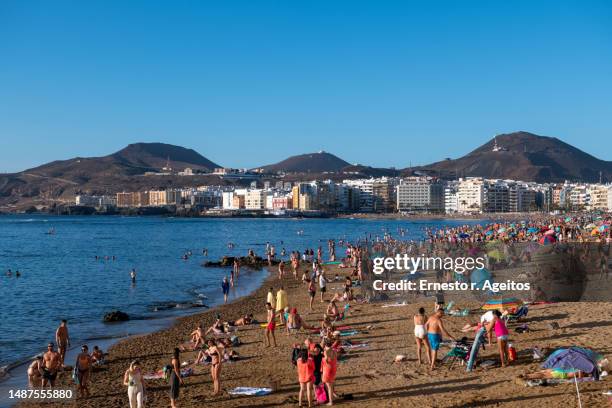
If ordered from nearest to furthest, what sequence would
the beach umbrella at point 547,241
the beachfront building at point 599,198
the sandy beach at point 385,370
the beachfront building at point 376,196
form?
the sandy beach at point 385,370 < the beach umbrella at point 547,241 < the beachfront building at point 599,198 < the beachfront building at point 376,196

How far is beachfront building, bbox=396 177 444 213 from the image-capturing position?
171 m

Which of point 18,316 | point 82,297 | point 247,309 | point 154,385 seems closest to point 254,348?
point 154,385

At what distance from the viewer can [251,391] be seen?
34.5ft

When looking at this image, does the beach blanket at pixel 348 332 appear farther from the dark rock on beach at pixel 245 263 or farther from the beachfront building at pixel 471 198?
the beachfront building at pixel 471 198

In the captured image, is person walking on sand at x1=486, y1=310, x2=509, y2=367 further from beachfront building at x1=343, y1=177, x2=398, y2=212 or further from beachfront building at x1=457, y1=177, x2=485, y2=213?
beachfront building at x1=343, y1=177, x2=398, y2=212

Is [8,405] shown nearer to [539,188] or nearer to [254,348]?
[254,348]

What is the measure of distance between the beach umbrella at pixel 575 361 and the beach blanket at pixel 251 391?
422 cm

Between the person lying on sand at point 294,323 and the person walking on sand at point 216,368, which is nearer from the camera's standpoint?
the person walking on sand at point 216,368

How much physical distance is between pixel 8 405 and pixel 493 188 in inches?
6213

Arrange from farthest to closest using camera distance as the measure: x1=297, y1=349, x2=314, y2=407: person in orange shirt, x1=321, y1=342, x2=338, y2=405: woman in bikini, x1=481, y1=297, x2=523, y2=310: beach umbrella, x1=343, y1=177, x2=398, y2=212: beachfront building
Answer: x1=343, y1=177, x2=398, y2=212: beachfront building → x1=481, y1=297, x2=523, y2=310: beach umbrella → x1=297, y1=349, x2=314, y2=407: person in orange shirt → x1=321, y1=342, x2=338, y2=405: woman in bikini

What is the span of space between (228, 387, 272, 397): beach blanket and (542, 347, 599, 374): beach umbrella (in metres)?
4.22

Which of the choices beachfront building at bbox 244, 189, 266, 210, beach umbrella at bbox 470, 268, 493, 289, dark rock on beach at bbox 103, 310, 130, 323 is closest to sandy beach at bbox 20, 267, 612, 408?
beach umbrella at bbox 470, 268, 493, 289

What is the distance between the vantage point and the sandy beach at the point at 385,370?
9086 mm

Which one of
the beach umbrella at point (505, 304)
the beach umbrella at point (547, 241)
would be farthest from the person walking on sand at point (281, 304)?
the beach umbrella at point (547, 241)
